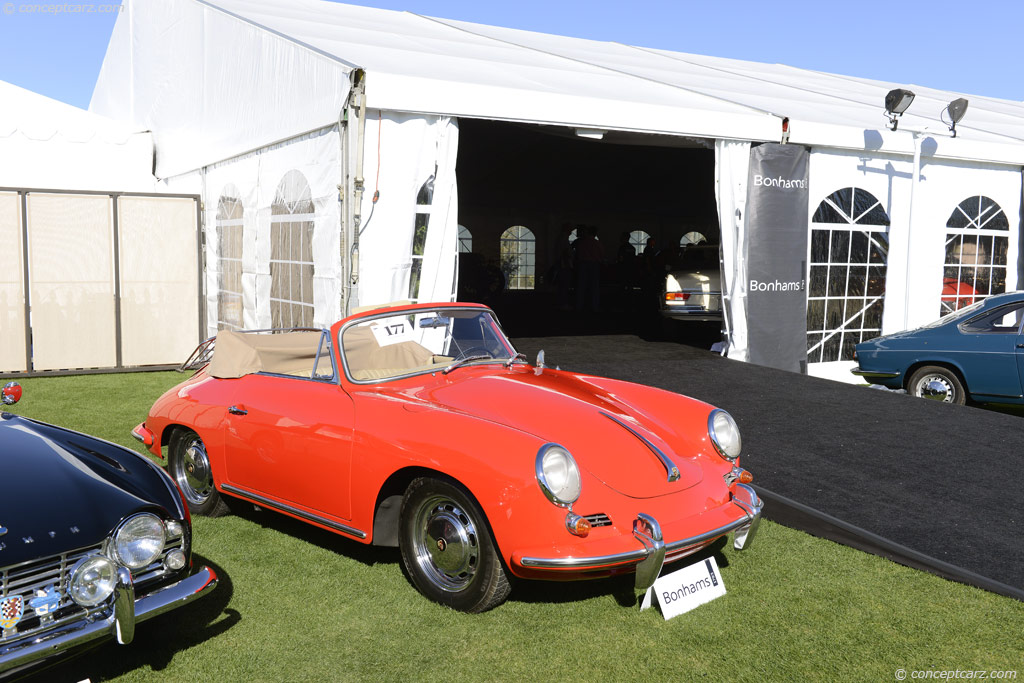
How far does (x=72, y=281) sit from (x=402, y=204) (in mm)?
5408

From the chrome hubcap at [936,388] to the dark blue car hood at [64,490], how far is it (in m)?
7.40

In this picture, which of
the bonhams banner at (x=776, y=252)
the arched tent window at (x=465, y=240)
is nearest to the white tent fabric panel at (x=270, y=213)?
the bonhams banner at (x=776, y=252)

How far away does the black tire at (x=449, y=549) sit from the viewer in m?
3.36

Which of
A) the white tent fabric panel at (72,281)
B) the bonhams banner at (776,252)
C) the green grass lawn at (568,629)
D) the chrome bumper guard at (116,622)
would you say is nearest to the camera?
the chrome bumper guard at (116,622)

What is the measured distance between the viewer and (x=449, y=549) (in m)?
3.53

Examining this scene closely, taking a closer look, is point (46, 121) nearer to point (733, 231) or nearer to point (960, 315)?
point (733, 231)

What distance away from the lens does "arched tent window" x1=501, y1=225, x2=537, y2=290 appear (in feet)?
85.9

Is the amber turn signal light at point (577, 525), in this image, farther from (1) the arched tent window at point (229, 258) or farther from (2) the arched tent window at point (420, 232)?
(1) the arched tent window at point (229, 258)

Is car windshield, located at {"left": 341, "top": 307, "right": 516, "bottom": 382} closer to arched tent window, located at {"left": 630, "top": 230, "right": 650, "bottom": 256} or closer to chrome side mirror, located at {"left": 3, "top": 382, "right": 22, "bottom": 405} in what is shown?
chrome side mirror, located at {"left": 3, "top": 382, "right": 22, "bottom": 405}

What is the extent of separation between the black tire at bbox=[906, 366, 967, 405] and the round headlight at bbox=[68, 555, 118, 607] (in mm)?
7430

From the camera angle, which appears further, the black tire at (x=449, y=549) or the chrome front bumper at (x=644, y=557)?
the black tire at (x=449, y=549)

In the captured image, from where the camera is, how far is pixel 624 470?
11.4ft

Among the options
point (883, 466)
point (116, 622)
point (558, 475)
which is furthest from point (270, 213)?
point (116, 622)

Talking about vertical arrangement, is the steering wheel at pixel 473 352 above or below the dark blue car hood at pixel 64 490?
above
